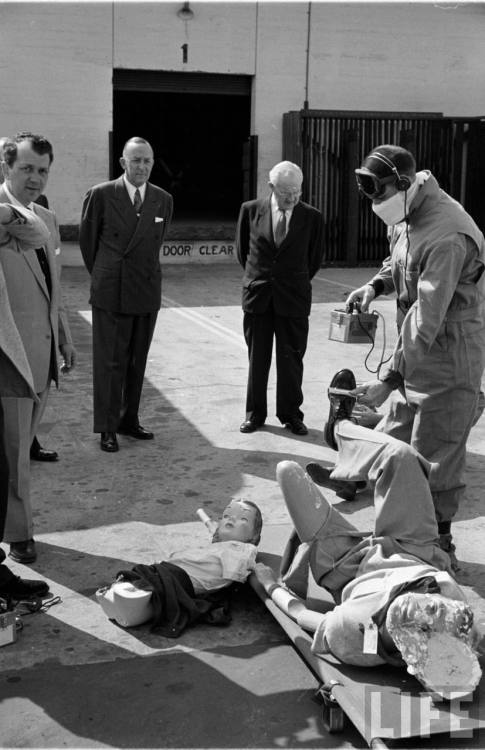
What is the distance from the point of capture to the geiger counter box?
599cm

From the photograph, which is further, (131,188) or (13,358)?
(131,188)

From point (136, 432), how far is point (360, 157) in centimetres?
1083

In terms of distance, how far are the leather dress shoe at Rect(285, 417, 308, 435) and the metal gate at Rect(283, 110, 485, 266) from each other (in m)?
9.88

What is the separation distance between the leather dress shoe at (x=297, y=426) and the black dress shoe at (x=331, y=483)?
3.95 feet

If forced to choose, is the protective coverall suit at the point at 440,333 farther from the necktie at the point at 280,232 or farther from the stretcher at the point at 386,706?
the necktie at the point at 280,232

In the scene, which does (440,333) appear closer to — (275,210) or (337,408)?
(337,408)

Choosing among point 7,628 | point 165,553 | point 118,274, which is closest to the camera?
point 7,628

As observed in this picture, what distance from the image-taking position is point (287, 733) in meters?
3.62

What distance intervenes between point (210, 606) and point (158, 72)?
44.6ft

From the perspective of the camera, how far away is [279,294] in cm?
739

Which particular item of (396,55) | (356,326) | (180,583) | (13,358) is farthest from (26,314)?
(396,55)

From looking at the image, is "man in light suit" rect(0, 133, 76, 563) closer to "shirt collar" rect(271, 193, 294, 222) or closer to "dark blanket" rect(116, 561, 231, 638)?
"dark blanket" rect(116, 561, 231, 638)

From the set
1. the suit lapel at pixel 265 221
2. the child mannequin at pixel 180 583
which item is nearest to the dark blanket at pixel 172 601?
the child mannequin at pixel 180 583

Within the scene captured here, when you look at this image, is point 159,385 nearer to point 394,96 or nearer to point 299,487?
point 299,487
